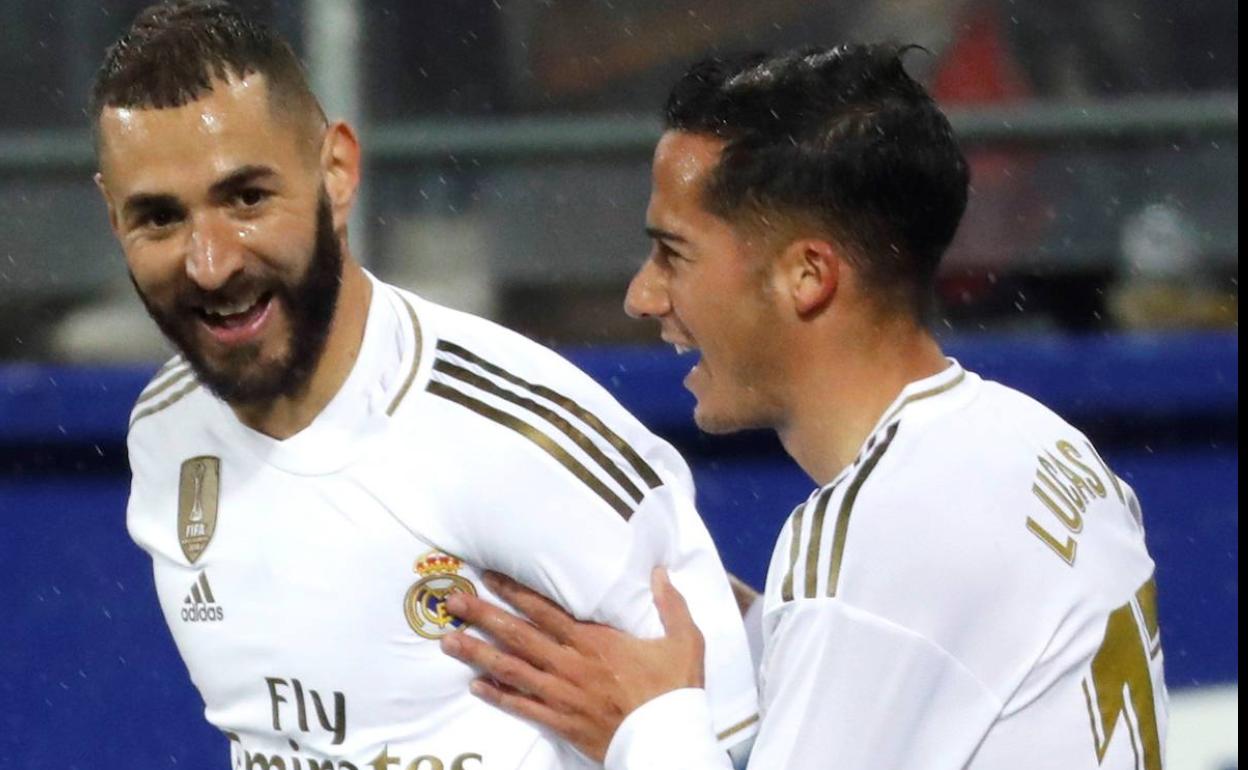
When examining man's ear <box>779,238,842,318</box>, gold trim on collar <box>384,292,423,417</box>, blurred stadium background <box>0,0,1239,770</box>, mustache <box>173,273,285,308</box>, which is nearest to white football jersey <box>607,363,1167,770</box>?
man's ear <box>779,238,842,318</box>

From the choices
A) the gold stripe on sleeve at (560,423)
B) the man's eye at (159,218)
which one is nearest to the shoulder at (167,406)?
the man's eye at (159,218)

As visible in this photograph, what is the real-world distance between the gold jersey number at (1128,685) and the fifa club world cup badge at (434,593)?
31.5 inches

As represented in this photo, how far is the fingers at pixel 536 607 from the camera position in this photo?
2355 mm

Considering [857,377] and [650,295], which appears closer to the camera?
[857,377]

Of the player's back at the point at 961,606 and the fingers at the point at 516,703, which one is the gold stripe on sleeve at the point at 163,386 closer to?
the fingers at the point at 516,703

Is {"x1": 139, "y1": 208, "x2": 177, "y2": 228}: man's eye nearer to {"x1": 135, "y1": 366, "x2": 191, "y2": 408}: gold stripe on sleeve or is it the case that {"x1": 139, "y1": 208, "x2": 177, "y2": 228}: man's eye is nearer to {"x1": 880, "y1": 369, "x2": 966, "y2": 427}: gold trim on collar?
{"x1": 135, "y1": 366, "x2": 191, "y2": 408}: gold stripe on sleeve

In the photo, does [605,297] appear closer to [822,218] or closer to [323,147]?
[323,147]

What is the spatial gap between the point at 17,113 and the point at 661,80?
1384 millimetres

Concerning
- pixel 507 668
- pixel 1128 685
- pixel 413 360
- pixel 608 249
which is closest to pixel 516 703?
pixel 507 668

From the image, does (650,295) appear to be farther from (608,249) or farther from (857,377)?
(608,249)

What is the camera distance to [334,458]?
2.41 m

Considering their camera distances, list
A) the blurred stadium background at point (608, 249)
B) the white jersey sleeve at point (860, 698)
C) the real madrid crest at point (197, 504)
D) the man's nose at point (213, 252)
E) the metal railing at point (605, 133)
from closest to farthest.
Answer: the white jersey sleeve at point (860, 698) → the man's nose at point (213, 252) → the real madrid crest at point (197, 504) → the blurred stadium background at point (608, 249) → the metal railing at point (605, 133)

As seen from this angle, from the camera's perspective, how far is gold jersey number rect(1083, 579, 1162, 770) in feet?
6.23

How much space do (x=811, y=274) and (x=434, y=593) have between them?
639mm
